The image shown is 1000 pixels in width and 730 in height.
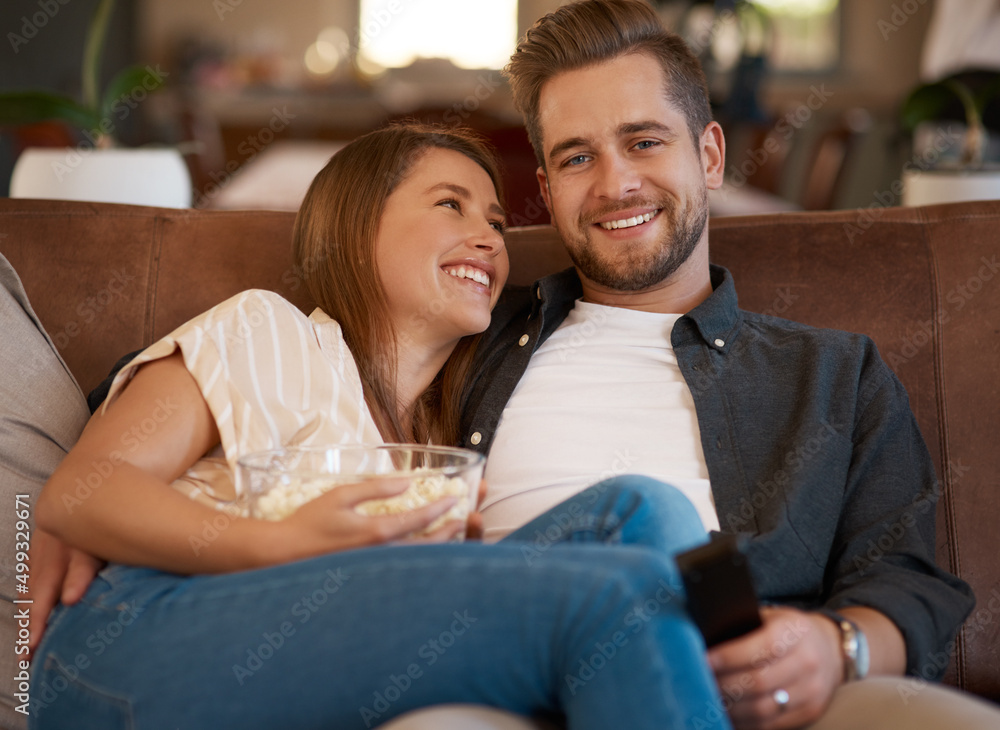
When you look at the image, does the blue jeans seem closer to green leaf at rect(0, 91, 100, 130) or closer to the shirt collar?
the shirt collar

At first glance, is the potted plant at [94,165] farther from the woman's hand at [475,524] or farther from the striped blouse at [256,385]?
the woman's hand at [475,524]

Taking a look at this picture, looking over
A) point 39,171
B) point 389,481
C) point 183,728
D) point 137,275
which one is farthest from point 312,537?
point 39,171

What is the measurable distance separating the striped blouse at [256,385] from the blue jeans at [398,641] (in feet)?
0.65

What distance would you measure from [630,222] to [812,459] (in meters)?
0.46

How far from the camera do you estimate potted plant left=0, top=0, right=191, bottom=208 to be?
1938 mm

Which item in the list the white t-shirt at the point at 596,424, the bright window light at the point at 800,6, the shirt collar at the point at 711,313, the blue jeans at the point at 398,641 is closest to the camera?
the blue jeans at the point at 398,641

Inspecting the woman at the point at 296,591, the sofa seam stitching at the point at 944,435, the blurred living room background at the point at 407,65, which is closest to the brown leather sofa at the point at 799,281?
the sofa seam stitching at the point at 944,435

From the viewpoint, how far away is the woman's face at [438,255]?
4.29 ft

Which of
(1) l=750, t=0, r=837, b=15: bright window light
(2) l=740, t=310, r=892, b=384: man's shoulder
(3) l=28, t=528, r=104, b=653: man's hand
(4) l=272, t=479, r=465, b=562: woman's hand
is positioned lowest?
(3) l=28, t=528, r=104, b=653: man's hand

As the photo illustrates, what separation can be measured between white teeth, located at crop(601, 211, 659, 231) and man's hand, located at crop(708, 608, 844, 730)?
0.67m

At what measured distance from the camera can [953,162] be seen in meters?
2.32

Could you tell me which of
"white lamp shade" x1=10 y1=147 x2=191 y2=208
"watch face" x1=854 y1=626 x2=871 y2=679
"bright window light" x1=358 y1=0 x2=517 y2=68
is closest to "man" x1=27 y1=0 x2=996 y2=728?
"watch face" x1=854 y1=626 x2=871 y2=679

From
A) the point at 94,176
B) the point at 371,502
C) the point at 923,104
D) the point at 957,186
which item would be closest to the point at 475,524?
the point at 371,502

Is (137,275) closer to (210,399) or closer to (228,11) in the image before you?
(210,399)
